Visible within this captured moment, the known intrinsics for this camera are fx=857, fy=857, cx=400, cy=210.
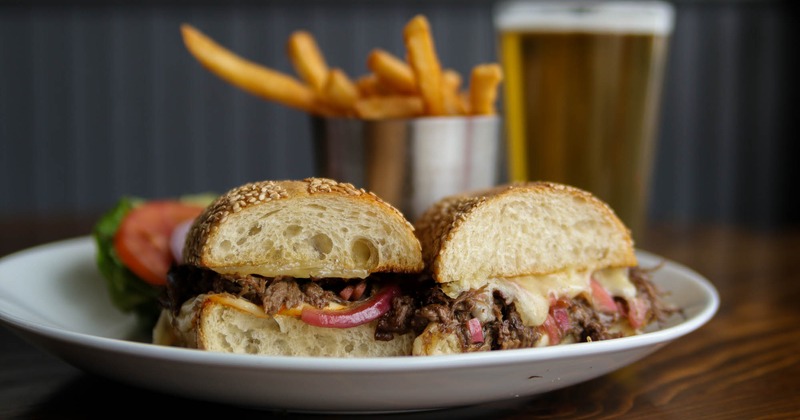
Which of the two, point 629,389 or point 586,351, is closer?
point 586,351

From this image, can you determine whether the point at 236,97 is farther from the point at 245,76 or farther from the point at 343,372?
the point at 343,372

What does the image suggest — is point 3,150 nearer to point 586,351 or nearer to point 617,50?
point 617,50

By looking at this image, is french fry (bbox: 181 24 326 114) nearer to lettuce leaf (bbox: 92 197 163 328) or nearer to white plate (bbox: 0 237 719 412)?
lettuce leaf (bbox: 92 197 163 328)

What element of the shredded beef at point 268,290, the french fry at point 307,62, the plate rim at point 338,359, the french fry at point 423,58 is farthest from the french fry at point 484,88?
the plate rim at point 338,359

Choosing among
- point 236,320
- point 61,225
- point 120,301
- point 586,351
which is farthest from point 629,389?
point 61,225

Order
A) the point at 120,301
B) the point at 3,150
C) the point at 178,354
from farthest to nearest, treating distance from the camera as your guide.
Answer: the point at 3,150 → the point at 120,301 → the point at 178,354

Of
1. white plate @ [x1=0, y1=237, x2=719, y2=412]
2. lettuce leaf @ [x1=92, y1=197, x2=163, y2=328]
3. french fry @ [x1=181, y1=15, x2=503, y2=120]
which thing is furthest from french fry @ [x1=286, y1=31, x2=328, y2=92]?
white plate @ [x1=0, y1=237, x2=719, y2=412]
